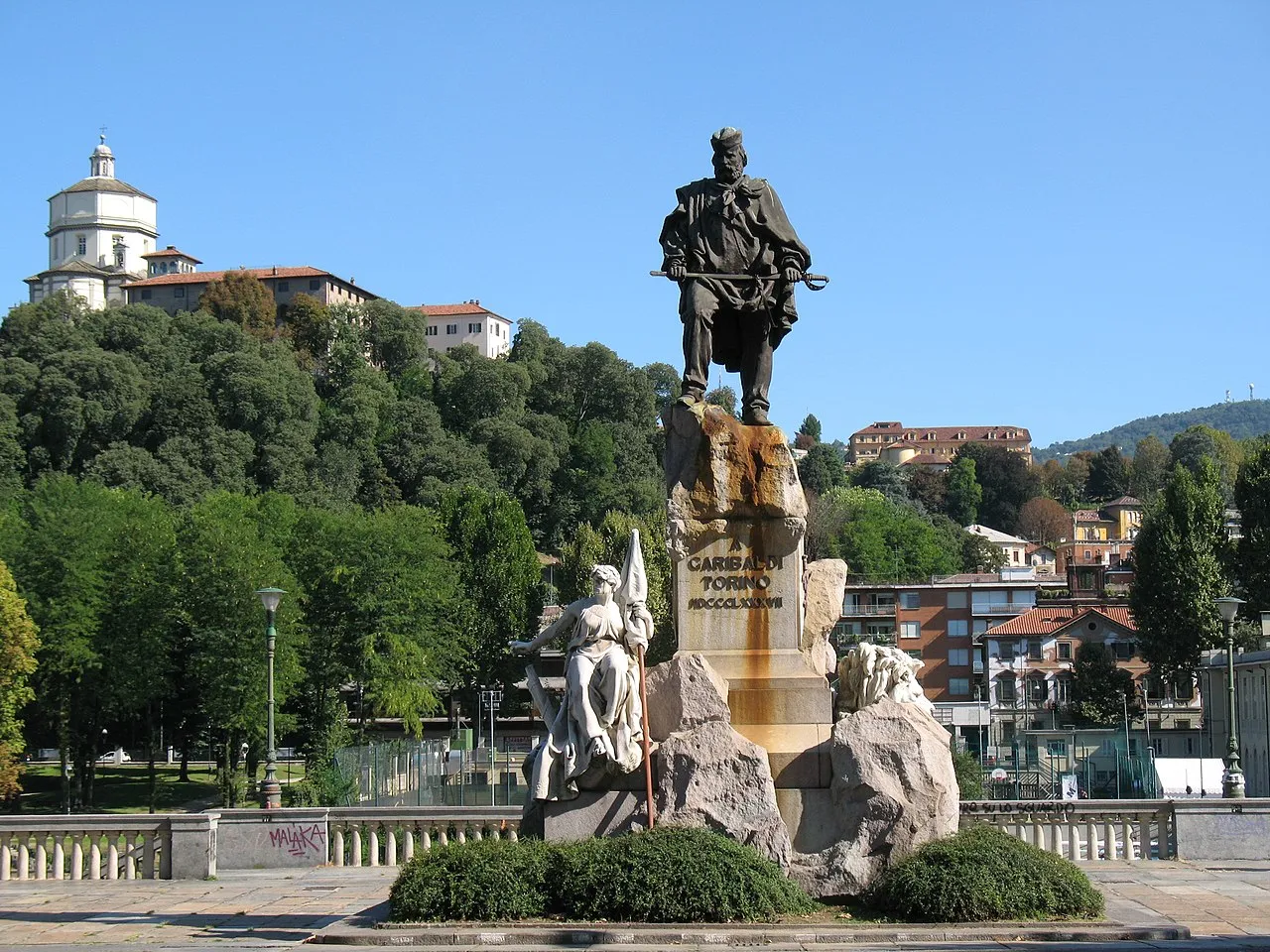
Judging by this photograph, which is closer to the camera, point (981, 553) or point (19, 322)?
point (19, 322)

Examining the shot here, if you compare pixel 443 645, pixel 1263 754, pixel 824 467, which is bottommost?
pixel 1263 754

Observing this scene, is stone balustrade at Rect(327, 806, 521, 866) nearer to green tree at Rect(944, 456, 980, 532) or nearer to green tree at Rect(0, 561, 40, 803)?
green tree at Rect(0, 561, 40, 803)

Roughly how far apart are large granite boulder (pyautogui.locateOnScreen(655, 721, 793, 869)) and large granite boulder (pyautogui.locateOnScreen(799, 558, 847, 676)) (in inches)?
62.8

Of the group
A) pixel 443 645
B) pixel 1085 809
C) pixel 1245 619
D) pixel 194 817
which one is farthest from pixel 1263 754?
pixel 194 817

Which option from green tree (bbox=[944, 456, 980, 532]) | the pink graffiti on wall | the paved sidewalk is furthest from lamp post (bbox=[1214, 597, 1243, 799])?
green tree (bbox=[944, 456, 980, 532])

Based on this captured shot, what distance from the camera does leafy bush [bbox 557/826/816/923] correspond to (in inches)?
555

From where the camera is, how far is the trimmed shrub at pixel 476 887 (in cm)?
1438

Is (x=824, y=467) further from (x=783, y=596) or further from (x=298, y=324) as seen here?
(x=783, y=596)

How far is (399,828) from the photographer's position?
73.4 feet

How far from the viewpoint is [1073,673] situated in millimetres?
77812

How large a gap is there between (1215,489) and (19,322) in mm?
75192

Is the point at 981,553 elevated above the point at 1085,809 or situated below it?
above

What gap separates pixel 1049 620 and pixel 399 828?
70974mm

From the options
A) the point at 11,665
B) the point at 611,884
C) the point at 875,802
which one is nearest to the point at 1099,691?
the point at 11,665
